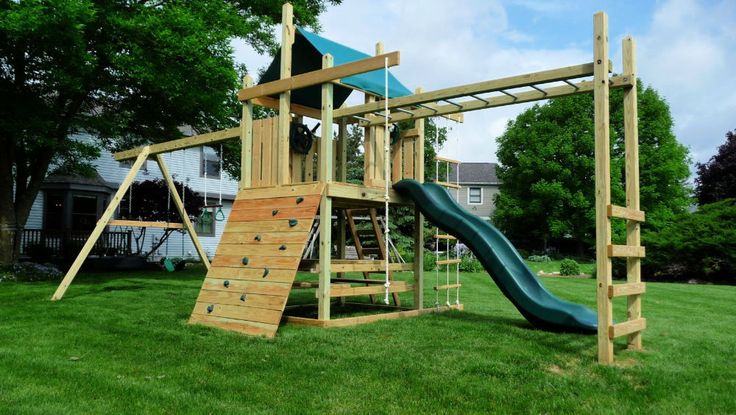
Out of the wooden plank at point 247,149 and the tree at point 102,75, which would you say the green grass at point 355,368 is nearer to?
the wooden plank at point 247,149

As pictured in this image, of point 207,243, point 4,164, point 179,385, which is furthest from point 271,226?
point 207,243

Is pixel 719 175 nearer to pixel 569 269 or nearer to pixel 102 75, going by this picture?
pixel 569 269

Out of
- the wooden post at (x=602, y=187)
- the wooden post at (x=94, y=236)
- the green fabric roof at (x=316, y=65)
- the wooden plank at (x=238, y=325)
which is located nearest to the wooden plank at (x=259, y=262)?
the wooden plank at (x=238, y=325)

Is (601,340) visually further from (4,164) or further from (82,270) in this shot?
(82,270)

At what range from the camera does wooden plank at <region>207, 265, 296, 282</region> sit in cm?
714

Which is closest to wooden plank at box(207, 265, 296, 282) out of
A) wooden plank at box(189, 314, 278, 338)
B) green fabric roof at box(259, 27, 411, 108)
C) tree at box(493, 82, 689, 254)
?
wooden plank at box(189, 314, 278, 338)

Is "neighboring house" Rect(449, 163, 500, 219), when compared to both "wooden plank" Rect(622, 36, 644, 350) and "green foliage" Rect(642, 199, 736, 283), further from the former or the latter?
"wooden plank" Rect(622, 36, 644, 350)

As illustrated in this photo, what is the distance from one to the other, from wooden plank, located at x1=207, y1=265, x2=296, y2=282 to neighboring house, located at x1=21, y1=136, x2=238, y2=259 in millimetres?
12627

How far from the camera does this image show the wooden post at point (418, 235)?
905 centimetres

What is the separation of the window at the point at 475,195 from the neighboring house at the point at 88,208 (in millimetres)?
23530

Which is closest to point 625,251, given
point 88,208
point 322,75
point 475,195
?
point 322,75

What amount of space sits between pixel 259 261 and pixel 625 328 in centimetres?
428

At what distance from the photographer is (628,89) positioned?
243 inches

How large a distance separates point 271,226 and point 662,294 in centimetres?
919
